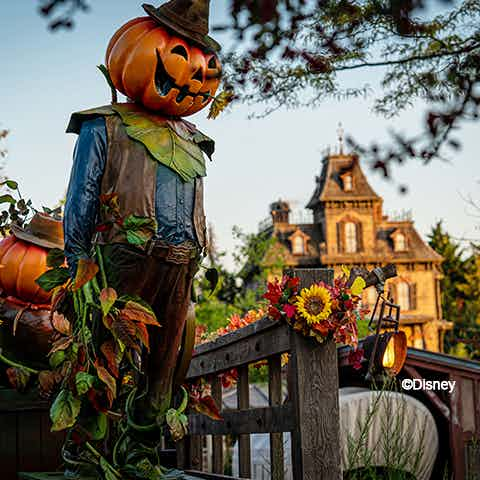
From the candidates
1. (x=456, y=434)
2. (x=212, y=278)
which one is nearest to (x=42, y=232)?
(x=212, y=278)

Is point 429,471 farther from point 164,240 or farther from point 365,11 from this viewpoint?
point 365,11

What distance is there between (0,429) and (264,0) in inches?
107

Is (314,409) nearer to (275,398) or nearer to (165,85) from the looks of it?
(275,398)

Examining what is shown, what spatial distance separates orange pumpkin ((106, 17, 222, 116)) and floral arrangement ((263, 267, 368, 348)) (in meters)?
0.78

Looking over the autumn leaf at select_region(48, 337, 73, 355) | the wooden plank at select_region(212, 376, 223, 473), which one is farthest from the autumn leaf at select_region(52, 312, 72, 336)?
the wooden plank at select_region(212, 376, 223, 473)

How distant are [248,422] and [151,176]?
4.55 feet

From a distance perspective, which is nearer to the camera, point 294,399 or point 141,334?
point 141,334

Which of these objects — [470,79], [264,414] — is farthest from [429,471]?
[470,79]

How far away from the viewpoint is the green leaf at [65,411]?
2460 mm

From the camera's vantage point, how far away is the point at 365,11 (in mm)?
2197

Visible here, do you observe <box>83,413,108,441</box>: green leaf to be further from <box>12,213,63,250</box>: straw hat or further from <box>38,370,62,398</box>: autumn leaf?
<box>12,213,63,250</box>: straw hat

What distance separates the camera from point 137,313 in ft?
8.20

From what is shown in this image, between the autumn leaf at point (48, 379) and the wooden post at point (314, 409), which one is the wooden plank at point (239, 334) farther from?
the autumn leaf at point (48, 379)

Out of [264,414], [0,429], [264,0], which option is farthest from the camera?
[0,429]
